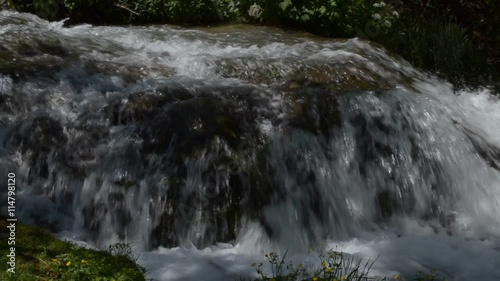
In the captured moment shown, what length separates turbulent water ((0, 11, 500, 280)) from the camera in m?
5.74

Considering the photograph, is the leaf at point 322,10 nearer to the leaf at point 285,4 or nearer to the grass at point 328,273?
the leaf at point 285,4

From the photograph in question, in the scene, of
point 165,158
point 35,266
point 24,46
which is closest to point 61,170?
point 165,158

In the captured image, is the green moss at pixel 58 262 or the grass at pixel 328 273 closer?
the green moss at pixel 58 262

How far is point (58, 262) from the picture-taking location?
4434mm

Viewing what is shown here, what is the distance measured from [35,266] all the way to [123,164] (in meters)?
1.70

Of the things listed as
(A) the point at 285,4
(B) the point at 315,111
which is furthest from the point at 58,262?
(A) the point at 285,4

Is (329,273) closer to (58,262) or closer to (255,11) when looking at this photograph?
(58,262)

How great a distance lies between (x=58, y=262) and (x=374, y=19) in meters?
6.84

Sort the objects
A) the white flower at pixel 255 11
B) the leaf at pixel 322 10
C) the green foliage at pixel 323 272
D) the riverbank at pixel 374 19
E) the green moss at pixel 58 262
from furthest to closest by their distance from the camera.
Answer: the white flower at pixel 255 11 → the leaf at pixel 322 10 → the riverbank at pixel 374 19 → the green foliage at pixel 323 272 → the green moss at pixel 58 262

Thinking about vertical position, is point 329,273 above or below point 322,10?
below

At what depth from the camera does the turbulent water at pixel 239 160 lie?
5.74 meters

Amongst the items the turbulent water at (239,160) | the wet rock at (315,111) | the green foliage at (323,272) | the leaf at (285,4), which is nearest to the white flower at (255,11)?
the leaf at (285,4)

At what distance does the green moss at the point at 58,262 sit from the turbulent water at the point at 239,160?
471 millimetres

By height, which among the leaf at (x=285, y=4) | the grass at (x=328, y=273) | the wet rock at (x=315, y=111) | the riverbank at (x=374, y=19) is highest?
the leaf at (x=285, y=4)
